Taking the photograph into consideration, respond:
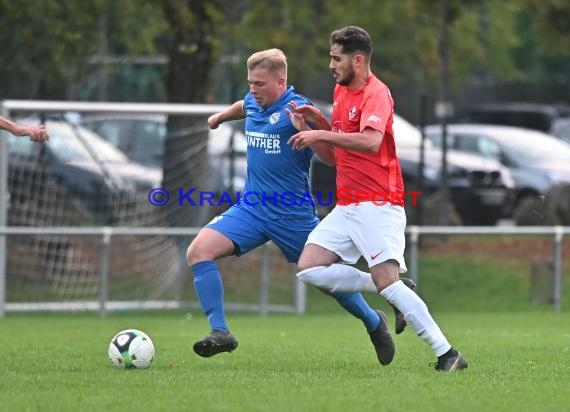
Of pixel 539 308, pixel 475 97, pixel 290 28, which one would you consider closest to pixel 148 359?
pixel 539 308

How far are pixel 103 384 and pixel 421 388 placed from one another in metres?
1.81

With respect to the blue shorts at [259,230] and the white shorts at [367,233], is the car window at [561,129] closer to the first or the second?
the blue shorts at [259,230]

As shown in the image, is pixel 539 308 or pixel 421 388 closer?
pixel 421 388

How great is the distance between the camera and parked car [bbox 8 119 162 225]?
52.5 feet

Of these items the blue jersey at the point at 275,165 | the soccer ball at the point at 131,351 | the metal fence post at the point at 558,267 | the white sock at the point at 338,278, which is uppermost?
the blue jersey at the point at 275,165

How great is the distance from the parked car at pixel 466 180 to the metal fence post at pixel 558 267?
3773mm

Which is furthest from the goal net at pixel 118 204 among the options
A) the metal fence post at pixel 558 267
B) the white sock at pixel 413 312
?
the white sock at pixel 413 312

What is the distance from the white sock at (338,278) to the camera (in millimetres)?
Answer: 8367

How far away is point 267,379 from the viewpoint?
26.3ft

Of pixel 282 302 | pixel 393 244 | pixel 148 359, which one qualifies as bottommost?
pixel 282 302

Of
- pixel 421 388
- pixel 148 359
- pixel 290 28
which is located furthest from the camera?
pixel 290 28

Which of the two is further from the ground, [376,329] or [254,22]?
[254,22]

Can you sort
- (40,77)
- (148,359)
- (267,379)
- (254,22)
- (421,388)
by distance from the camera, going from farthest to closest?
(254,22)
(40,77)
(148,359)
(267,379)
(421,388)

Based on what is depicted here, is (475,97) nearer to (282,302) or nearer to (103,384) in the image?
(282,302)
